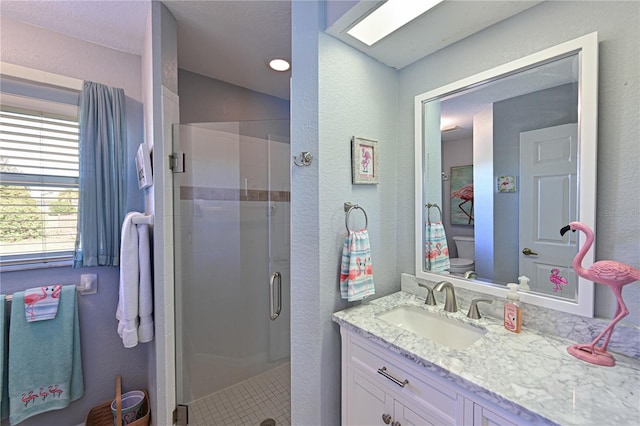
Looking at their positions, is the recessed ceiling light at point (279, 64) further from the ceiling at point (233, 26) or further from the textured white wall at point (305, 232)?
the textured white wall at point (305, 232)

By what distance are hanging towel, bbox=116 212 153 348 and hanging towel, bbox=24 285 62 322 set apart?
396 mm

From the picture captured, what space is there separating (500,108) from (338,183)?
2.56ft

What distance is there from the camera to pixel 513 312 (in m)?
A: 1.00

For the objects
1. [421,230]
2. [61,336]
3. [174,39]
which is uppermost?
[174,39]

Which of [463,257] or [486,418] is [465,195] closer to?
[463,257]

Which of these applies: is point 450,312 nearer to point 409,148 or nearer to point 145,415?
point 409,148

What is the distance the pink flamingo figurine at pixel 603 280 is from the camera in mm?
768

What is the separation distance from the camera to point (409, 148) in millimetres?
1449

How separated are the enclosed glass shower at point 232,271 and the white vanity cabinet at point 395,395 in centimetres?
57

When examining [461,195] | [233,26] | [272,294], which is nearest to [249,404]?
[272,294]

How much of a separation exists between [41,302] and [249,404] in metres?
1.37

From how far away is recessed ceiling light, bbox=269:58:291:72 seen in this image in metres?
1.93

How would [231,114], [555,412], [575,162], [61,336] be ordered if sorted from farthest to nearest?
[231,114], [61,336], [575,162], [555,412]

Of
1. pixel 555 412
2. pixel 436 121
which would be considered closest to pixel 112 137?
pixel 436 121
